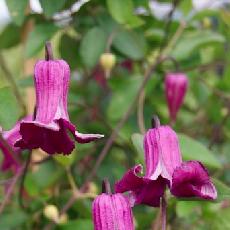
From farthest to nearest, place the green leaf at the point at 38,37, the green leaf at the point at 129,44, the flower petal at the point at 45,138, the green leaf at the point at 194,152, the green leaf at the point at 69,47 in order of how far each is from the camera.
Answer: the green leaf at the point at 69,47, the green leaf at the point at 129,44, the green leaf at the point at 38,37, the green leaf at the point at 194,152, the flower petal at the point at 45,138

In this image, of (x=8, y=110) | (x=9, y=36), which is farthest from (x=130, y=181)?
(x=9, y=36)

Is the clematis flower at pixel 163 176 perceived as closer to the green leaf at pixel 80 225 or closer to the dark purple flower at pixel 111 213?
the dark purple flower at pixel 111 213

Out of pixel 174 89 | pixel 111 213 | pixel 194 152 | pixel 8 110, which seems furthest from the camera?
pixel 174 89

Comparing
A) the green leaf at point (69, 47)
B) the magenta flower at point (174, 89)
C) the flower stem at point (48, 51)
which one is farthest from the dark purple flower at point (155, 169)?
the green leaf at point (69, 47)

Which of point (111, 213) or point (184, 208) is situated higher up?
point (111, 213)

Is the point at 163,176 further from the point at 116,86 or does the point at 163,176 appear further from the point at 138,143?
the point at 116,86

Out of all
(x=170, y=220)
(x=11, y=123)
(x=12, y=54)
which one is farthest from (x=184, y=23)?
(x=12, y=54)

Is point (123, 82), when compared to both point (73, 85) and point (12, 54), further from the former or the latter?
point (12, 54)
